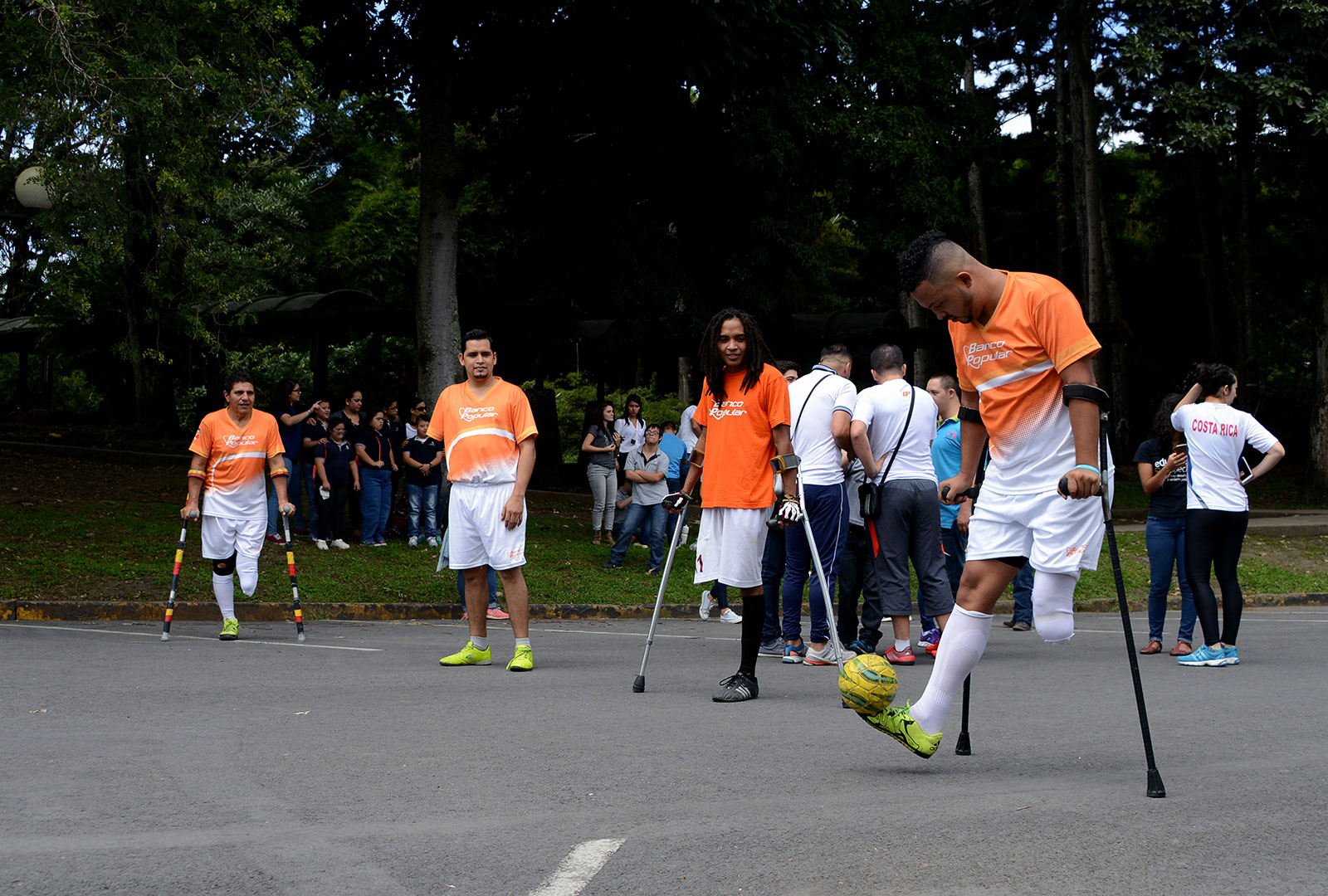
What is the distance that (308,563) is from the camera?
14820 millimetres

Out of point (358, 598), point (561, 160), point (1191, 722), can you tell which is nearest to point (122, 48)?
point (358, 598)

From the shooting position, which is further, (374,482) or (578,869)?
(374,482)

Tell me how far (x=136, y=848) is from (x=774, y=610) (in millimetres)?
6302

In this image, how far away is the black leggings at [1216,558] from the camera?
8.88m

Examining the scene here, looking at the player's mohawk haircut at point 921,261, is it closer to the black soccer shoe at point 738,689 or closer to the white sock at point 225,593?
the black soccer shoe at point 738,689

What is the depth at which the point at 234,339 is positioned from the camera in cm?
2853

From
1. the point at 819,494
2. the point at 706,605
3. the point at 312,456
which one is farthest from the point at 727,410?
the point at 312,456

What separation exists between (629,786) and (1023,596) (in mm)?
7339

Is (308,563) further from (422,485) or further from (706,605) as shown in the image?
(706,605)

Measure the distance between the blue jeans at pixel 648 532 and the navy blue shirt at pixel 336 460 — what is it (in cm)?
360

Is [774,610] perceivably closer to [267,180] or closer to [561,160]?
[561,160]

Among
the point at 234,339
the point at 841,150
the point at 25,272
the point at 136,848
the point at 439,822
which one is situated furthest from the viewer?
the point at 25,272

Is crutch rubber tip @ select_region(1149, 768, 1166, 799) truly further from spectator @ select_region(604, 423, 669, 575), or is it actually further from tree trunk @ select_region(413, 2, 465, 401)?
tree trunk @ select_region(413, 2, 465, 401)

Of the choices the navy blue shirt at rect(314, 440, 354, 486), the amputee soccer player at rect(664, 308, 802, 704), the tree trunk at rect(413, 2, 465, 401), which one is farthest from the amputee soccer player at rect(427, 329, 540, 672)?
the tree trunk at rect(413, 2, 465, 401)
